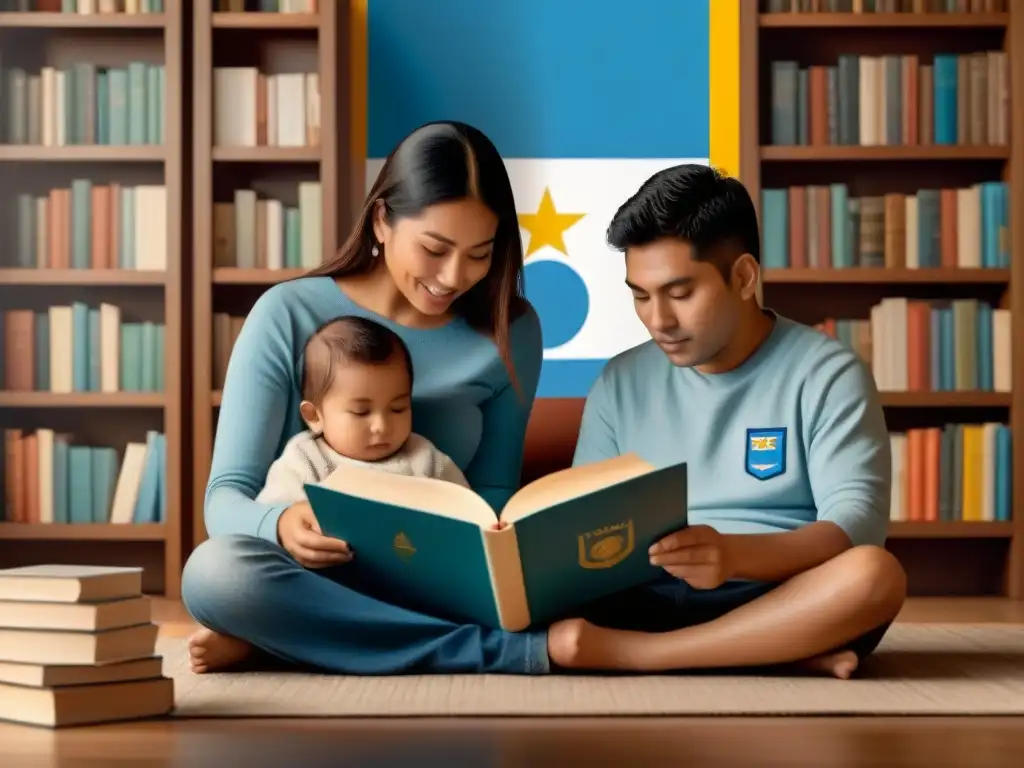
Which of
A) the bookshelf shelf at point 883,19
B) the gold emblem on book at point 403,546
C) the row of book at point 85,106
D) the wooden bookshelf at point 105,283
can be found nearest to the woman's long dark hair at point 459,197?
the gold emblem on book at point 403,546

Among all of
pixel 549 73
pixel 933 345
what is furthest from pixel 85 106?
pixel 933 345

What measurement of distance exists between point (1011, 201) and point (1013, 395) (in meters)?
0.50

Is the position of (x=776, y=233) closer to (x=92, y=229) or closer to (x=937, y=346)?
(x=937, y=346)

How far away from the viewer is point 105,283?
3734 mm

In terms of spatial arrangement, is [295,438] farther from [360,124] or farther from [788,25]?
[788,25]

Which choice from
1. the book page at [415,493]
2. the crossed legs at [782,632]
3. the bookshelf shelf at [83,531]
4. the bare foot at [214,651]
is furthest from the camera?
the bookshelf shelf at [83,531]

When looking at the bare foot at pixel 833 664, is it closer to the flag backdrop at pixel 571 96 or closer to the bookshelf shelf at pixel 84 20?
the flag backdrop at pixel 571 96

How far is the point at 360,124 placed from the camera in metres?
3.83

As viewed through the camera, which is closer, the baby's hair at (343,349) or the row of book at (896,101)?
the baby's hair at (343,349)

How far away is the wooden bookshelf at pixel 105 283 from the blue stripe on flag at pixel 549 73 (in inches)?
21.6

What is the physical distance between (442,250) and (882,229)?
1950mm

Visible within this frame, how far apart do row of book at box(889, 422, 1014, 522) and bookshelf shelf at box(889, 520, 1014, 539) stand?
2 centimetres

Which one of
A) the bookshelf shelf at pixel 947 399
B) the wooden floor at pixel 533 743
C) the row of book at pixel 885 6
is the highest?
the row of book at pixel 885 6

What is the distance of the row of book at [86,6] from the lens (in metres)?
3.72
